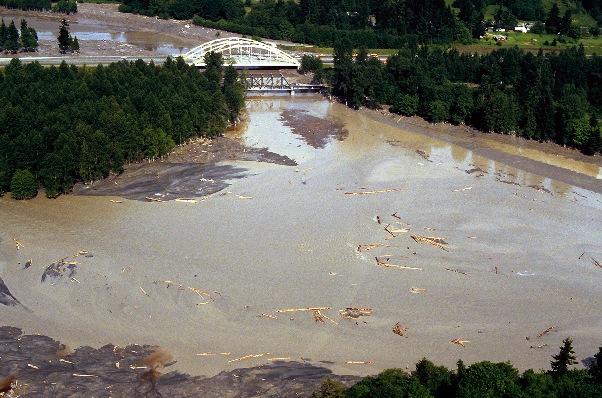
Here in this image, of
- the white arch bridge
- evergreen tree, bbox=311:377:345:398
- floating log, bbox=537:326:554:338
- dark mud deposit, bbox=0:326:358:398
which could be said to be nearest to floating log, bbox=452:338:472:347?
floating log, bbox=537:326:554:338

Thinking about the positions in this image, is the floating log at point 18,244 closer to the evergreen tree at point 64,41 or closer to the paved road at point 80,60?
the paved road at point 80,60

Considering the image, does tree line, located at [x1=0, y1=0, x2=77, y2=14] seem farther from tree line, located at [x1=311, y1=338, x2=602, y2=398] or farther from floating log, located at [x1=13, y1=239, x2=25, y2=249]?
tree line, located at [x1=311, y1=338, x2=602, y2=398]

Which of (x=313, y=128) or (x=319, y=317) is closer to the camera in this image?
(x=319, y=317)

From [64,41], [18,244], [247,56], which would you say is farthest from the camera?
[64,41]

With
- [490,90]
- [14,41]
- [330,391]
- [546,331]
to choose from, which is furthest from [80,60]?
[330,391]

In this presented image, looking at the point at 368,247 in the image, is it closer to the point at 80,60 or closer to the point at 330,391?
the point at 330,391

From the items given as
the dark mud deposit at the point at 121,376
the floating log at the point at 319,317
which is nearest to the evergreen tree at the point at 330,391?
the dark mud deposit at the point at 121,376

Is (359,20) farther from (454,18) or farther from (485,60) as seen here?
(485,60)
